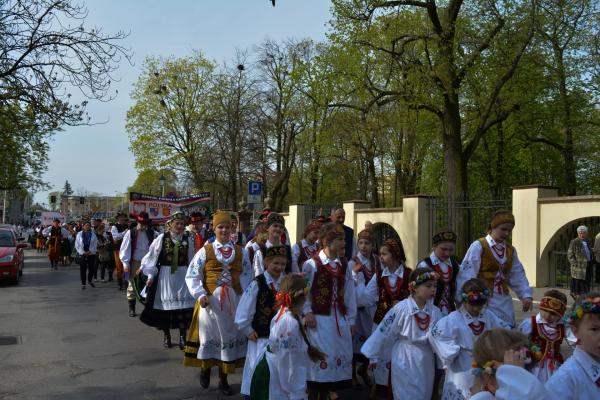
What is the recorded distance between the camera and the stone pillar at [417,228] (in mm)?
19281

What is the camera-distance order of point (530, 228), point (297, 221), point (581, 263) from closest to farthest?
point (581, 263) → point (530, 228) → point (297, 221)

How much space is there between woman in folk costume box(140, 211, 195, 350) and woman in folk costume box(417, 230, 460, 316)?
12.7ft

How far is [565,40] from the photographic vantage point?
2858cm

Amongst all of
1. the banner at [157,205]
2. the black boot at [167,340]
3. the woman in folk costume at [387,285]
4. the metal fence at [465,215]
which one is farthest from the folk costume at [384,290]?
the banner at [157,205]

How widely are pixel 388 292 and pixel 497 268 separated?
45.1 inches

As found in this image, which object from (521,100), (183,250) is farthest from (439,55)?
(183,250)

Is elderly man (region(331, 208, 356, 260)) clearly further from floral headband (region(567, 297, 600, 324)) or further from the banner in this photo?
the banner

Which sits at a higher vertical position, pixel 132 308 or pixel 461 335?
pixel 461 335

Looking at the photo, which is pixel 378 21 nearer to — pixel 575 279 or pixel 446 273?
pixel 575 279

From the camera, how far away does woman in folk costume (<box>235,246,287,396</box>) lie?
17.6 feet

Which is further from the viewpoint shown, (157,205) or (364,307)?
(157,205)

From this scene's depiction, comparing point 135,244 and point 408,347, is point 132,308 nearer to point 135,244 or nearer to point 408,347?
point 135,244

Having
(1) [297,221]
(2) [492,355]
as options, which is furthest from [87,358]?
(1) [297,221]

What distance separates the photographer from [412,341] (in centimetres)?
522
